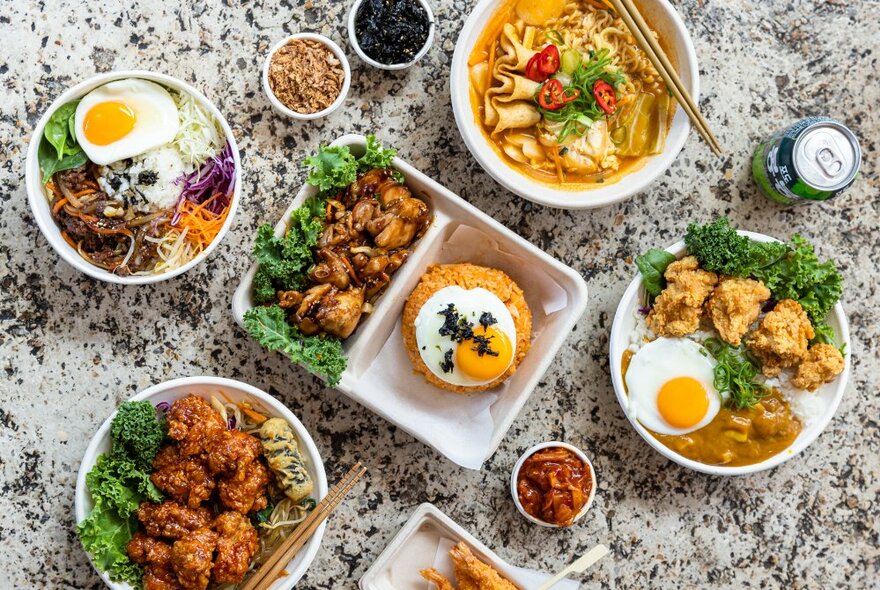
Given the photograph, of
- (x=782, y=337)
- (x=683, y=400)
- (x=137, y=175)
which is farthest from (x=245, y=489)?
(x=782, y=337)

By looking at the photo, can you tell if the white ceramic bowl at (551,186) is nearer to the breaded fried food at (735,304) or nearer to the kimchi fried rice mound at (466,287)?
the kimchi fried rice mound at (466,287)

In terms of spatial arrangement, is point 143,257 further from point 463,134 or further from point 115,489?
point 463,134

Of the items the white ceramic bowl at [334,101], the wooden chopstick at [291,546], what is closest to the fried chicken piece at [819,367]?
the wooden chopstick at [291,546]

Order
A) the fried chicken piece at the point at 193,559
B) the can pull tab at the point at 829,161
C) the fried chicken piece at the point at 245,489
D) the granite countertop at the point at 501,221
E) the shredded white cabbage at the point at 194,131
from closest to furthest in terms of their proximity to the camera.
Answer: the fried chicken piece at the point at 193,559 → the fried chicken piece at the point at 245,489 → the shredded white cabbage at the point at 194,131 → the can pull tab at the point at 829,161 → the granite countertop at the point at 501,221

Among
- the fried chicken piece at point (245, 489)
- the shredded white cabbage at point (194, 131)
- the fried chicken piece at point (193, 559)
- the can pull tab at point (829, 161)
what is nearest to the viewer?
the fried chicken piece at point (193, 559)

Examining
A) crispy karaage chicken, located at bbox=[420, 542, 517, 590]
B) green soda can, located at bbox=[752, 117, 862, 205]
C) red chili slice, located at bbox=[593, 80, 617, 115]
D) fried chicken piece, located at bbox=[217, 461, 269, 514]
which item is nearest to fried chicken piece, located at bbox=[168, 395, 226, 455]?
fried chicken piece, located at bbox=[217, 461, 269, 514]

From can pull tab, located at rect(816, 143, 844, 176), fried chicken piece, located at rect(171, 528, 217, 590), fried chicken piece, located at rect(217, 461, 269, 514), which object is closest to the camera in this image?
fried chicken piece, located at rect(171, 528, 217, 590)

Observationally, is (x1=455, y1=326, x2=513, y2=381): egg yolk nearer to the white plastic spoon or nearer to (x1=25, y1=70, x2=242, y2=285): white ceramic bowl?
the white plastic spoon
